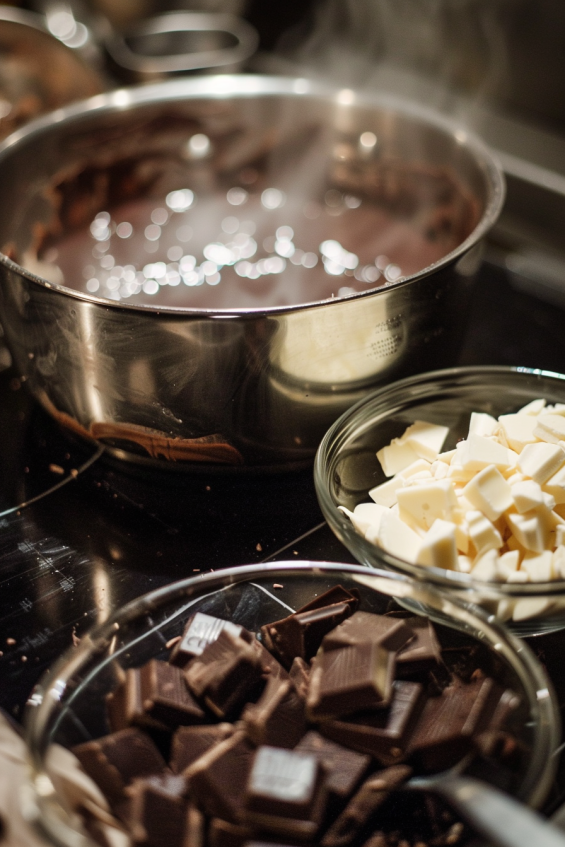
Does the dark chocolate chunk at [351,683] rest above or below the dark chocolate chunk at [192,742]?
above

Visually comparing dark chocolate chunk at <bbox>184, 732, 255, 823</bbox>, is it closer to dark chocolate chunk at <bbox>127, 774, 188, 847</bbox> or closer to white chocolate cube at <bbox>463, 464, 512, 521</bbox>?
dark chocolate chunk at <bbox>127, 774, 188, 847</bbox>

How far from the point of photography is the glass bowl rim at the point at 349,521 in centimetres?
62

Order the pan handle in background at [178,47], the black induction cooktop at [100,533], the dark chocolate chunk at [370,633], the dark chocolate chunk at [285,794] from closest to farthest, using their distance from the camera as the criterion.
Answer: the dark chocolate chunk at [285,794], the dark chocolate chunk at [370,633], the black induction cooktop at [100,533], the pan handle in background at [178,47]

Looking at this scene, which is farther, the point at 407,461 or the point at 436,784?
the point at 407,461

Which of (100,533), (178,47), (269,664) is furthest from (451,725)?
(178,47)

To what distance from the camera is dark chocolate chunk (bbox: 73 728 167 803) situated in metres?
0.56

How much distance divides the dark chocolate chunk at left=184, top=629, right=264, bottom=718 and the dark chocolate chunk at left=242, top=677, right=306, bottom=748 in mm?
17

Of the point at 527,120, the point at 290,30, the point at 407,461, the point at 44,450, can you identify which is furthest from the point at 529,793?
the point at 290,30

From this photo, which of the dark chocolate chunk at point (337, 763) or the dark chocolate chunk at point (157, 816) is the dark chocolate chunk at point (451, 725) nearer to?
the dark chocolate chunk at point (337, 763)

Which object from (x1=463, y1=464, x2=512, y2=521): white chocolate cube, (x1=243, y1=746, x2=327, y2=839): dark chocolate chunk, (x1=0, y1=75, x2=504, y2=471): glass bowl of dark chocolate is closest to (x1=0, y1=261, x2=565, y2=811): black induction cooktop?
(x1=0, y1=75, x2=504, y2=471): glass bowl of dark chocolate

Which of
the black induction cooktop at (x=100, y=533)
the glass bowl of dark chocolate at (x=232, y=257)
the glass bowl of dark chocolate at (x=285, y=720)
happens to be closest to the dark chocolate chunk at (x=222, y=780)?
the glass bowl of dark chocolate at (x=285, y=720)

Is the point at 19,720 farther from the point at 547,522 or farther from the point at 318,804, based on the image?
the point at 547,522

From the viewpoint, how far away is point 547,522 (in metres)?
0.70

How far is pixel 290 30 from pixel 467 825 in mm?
1906
